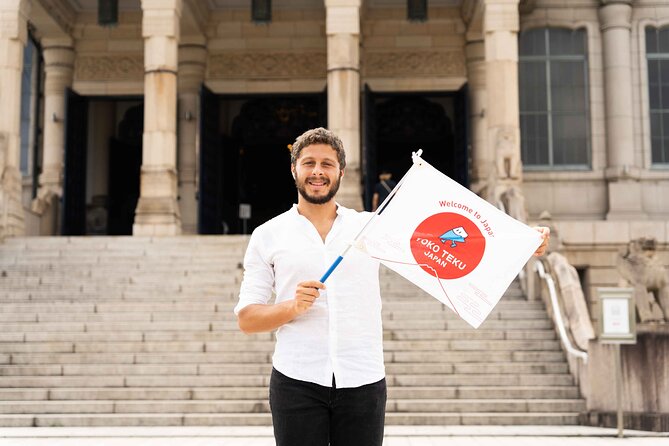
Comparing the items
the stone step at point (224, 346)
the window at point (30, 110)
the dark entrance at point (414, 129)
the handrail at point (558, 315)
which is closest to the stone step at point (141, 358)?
the stone step at point (224, 346)

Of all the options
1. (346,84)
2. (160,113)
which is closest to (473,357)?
(346,84)

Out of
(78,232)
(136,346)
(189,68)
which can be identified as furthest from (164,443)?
(189,68)

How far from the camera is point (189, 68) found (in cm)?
2402

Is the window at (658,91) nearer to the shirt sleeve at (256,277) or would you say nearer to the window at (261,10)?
the window at (261,10)

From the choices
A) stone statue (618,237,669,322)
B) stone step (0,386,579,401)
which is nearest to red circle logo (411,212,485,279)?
stone step (0,386,579,401)

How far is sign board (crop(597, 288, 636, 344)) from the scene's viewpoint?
32.1 ft

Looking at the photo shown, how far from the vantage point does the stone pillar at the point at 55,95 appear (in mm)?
24031

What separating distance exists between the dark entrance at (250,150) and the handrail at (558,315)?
11.0m

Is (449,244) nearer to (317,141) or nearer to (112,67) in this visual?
(317,141)

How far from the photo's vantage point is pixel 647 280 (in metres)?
11.3

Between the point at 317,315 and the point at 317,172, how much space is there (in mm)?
561

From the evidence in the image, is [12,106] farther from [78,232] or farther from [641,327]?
[641,327]

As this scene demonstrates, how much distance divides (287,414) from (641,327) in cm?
833

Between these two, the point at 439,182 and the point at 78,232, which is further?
the point at 78,232
